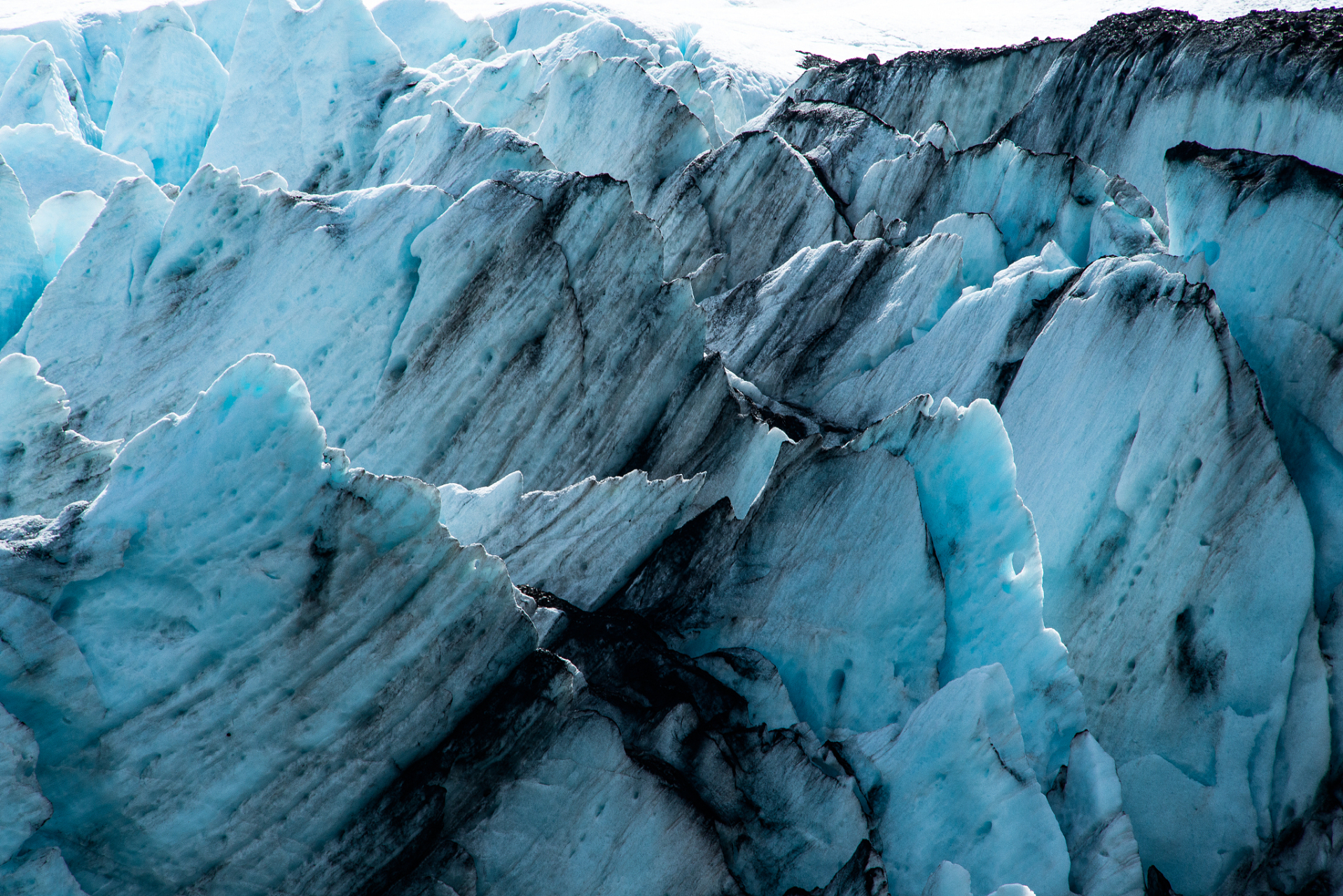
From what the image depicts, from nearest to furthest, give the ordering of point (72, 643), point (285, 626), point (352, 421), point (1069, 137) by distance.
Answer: point (72, 643) < point (285, 626) < point (352, 421) < point (1069, 137)

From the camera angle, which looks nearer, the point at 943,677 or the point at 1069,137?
the point at 943,677

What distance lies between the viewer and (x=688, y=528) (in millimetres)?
8219

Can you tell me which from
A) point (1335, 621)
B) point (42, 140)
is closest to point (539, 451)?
point (1335, 621)

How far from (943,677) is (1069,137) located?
31.2ft

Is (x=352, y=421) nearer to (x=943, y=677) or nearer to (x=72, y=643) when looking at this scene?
(x=72, y=643)

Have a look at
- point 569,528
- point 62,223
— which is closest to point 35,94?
point 62,223

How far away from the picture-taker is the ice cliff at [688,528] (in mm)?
5539

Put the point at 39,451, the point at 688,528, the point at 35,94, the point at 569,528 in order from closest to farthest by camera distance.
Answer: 1. the point at 569,528
2. the point at 688,528
3. the point at 39,451
4. the point at 35,94

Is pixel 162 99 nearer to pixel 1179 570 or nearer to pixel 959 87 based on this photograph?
pixel 959 87

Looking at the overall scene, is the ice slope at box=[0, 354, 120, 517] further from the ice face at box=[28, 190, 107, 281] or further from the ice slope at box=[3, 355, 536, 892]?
the ice slope at box=[3, 355, 536, 892]

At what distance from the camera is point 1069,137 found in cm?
1338

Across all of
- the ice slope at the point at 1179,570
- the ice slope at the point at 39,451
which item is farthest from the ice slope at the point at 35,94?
the ice slope at the point at 1179,570

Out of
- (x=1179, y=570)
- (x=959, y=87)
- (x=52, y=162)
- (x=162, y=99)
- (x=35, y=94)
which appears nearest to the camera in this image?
(x=1179, y=570)

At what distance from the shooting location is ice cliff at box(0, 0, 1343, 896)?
18.2 ft
